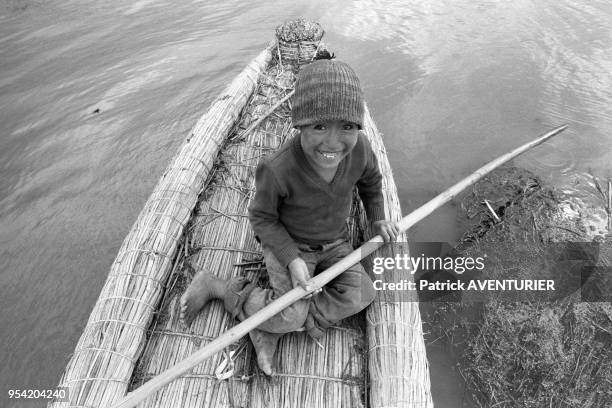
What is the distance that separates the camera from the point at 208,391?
5.85 feet

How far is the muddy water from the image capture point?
3.18 metres

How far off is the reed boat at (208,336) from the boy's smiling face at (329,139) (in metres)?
0.78

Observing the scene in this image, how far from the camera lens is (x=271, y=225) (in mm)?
1845

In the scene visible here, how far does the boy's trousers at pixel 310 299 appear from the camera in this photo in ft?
6.15

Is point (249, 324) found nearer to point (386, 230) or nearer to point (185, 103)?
point (386, 230)

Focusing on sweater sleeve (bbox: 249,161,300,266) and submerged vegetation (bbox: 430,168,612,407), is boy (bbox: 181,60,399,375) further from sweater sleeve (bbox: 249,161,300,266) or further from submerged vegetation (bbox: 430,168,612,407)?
submerged vegetation (bbox: 430,168,612,407)

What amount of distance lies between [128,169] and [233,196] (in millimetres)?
1944

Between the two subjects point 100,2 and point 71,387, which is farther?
point 100,2

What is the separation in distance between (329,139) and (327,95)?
0.56 ft

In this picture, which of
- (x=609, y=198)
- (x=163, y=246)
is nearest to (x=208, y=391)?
(x=163, y=246)

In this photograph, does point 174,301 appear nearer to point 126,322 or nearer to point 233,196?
point 126,322

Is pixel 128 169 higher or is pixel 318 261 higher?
pixel 318 261

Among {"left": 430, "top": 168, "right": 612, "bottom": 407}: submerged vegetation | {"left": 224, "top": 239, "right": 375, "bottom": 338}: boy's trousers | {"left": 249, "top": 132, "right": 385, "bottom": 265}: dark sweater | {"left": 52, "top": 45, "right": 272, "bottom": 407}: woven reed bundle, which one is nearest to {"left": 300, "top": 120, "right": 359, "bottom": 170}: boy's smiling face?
{"left": 249, "top": 132, "right": 385, "bottom": 265}: dark sweater

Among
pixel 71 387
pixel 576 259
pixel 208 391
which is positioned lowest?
pixel 576 259
